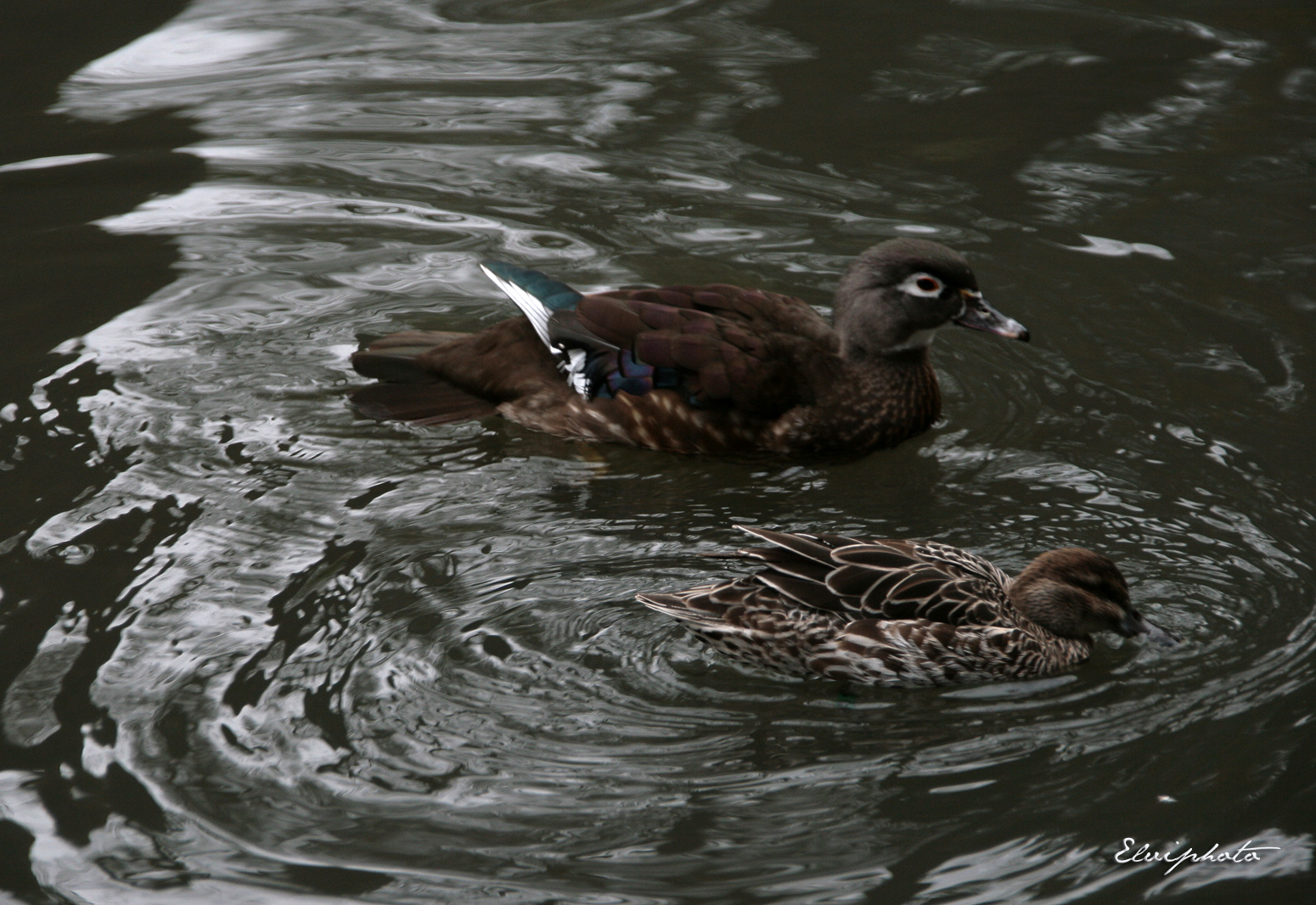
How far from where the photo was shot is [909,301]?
6957 millimetres

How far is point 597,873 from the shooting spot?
432cm

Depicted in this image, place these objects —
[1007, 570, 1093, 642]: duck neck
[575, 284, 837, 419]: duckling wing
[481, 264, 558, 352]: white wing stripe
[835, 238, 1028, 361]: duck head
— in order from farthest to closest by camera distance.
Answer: [481, 264, 558, 352]: white wing stripe
[835, 238, 1028, 361]: duck head
[575, 284, 837, 419]: duckling wing
[1007, 570, 1093, 642]: duck neck

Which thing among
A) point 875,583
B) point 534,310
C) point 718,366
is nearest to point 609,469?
point 718,366

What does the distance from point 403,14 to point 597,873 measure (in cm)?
890

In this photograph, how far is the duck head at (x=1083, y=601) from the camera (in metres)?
5.20

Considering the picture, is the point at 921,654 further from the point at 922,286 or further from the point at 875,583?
the point at 922,286

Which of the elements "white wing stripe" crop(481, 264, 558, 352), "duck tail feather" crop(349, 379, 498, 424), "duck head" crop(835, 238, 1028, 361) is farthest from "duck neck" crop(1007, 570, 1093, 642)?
"duck tail feather" crop(349, 379, 498, 424)

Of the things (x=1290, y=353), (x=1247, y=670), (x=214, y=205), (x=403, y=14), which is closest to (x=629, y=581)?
(x=1247, y=670)

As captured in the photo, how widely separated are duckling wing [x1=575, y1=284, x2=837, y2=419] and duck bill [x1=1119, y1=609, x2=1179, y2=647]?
6.74 ft

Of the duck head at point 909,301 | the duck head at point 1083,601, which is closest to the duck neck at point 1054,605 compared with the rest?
the duck head at point 1083,601

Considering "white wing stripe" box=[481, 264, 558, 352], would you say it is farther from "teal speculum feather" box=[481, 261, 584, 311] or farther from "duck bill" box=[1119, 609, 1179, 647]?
"duck bill" box=[1119, 609, 1179, 647]

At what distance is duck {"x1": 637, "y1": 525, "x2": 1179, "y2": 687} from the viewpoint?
5117mm

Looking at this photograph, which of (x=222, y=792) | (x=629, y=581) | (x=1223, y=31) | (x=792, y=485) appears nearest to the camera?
(x=222, y=792)

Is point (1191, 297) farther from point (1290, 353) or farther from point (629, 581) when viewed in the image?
point (629, 581)
